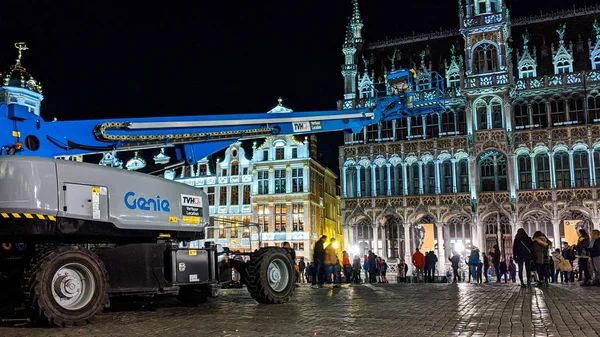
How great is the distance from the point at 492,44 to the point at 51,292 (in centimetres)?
3861

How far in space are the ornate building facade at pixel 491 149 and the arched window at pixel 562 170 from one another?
2.6 inches

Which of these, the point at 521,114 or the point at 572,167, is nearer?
the point at 572,167

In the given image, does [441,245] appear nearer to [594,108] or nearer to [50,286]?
[594,108]

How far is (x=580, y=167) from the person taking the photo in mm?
40500

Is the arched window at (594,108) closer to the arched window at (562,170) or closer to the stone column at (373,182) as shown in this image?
the arched window at (562,170)

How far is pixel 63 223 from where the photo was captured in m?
10.6

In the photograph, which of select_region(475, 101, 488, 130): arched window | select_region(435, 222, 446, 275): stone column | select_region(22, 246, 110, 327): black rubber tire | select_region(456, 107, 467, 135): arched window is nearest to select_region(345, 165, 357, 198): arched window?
select_region(435, 222, 446, 275): stone column

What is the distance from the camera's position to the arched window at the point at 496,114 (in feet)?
139

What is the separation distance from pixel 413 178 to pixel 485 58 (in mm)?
9707

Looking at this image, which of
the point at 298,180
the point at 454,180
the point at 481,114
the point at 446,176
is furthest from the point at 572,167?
the point at 298,180

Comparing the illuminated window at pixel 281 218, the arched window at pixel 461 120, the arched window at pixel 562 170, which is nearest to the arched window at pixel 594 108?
the arched window at pixel 562 170

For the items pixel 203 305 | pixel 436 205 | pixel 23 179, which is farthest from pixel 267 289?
pixel 436 205

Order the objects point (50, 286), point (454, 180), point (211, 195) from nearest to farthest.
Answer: point (50, 286) → point (454, 180) → point (211, 195)

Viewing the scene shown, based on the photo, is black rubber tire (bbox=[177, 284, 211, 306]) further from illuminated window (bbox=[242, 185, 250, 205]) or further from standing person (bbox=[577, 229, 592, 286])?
illuminated window (bbox=[242, 185, 250, 205])
